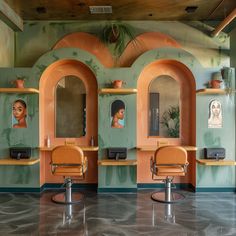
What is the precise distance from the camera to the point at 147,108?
420 centimetres

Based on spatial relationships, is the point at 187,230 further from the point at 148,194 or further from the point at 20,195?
the point at 20,195

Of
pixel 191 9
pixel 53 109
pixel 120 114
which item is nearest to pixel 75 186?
pixel 53 109

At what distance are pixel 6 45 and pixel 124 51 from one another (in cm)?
197

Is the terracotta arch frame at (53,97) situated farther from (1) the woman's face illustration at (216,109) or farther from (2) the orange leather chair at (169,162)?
(1) the woman's face illustration at (216,109)

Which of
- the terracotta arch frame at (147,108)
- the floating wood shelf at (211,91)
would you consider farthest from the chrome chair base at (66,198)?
the floating wood shelf at (211,91)

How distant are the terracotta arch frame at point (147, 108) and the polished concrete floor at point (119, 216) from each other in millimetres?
564

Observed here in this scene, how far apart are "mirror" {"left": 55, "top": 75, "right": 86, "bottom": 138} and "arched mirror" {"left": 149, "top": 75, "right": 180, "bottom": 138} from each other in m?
1.18

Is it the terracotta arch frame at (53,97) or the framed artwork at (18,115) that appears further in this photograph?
the terracotta arch frame at (53,97)

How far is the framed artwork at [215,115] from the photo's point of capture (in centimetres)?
394

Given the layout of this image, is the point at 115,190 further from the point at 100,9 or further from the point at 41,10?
the point at 41,10

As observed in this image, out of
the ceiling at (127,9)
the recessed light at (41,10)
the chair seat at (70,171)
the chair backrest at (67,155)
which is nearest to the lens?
the chair backrest at (67,155)

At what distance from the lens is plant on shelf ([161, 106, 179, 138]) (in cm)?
418

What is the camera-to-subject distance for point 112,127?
3953mm

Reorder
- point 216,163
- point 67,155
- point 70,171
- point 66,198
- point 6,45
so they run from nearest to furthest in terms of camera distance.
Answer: point 67,155 < point 70,171 < point 66,198 < point 216,163 < point 6,45
